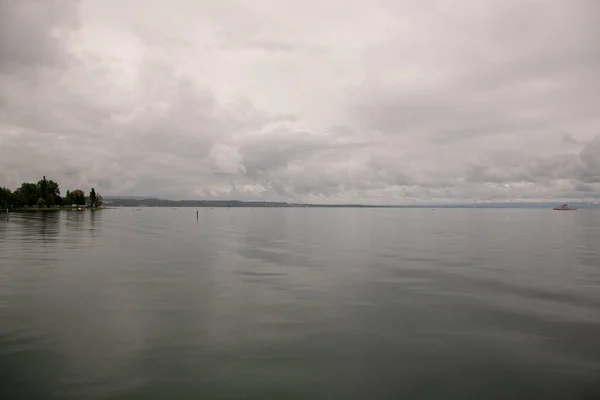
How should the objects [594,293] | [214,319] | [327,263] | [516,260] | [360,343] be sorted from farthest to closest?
[516,260] → [327,263] → [594,293] → [214,319] → [360,343]

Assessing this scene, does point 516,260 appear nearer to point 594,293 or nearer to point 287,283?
point 594,293

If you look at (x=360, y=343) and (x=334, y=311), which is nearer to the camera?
(x=360, y=343)

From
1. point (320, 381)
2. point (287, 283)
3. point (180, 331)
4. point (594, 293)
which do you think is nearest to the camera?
point (320, 381)

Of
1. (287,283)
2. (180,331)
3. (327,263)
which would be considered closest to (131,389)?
(180,331)

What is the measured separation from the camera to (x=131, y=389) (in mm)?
13789

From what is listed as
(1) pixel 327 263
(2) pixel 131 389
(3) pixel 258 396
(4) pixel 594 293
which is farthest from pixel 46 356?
(4) pixel 594 293

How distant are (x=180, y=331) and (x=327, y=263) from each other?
26175mm

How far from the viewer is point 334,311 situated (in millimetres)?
24281

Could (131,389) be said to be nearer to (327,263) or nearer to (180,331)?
(180,331)

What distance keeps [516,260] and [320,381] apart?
138 feet

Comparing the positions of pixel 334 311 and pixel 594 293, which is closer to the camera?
pixel 334 311

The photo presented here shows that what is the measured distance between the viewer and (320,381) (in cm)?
1471

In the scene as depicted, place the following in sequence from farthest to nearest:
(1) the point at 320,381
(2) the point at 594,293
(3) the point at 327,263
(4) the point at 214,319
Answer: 1. (3) the point at 327,263
2. (2) the point at 594,293
3. (4) the point at 214,319
4. (1) the point at 320,381

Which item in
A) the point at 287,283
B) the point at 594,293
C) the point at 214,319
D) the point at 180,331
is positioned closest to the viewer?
the point at 180,331
